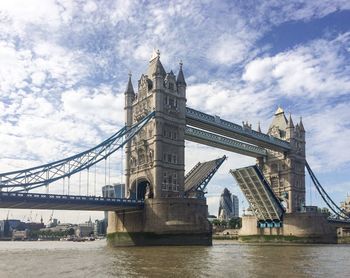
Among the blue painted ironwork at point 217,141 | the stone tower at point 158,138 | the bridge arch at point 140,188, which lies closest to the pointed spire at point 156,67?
the stone tower at point 158,138

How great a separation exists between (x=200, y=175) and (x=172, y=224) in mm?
17081

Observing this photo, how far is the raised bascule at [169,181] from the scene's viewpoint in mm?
59000

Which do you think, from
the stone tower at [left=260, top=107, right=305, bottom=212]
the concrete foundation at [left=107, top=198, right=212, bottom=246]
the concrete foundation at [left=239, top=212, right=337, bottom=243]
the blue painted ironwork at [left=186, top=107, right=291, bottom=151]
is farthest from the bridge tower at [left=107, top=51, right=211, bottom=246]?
the stone tower at [left=260, top=107, right=305, bottom=212]

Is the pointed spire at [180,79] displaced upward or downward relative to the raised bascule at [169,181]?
upward

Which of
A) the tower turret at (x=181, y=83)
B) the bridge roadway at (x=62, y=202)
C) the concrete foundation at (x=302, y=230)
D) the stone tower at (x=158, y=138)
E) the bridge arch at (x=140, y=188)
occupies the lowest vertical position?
the concrete foundation at (x=302, y=230)

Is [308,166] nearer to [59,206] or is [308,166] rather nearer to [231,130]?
[231,130]

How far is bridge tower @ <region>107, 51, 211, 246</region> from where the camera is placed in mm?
59656

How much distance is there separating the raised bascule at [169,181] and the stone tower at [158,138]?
137 millimetres

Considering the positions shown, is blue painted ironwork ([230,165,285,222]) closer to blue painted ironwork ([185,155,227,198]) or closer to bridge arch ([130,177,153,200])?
blue painted ironwork ([185,155,227,198])

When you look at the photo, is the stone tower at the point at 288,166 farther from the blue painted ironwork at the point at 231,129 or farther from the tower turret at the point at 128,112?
the tower turret at the point at 128,112

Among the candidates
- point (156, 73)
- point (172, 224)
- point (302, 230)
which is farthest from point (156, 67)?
point (302, 230)

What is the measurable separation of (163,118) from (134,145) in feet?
22.1

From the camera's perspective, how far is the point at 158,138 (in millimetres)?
65250

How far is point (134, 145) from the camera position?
2744 inches
